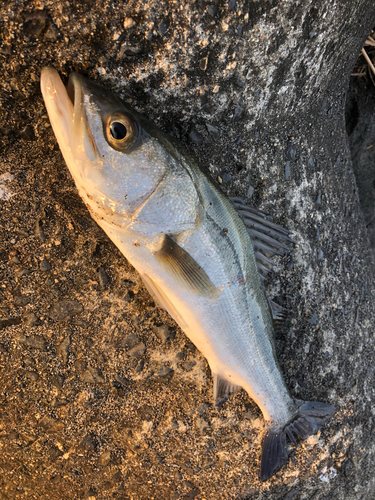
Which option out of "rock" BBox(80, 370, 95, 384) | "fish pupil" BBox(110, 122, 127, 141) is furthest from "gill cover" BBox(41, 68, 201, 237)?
"rock" BBox(80, 370, 95, 384)

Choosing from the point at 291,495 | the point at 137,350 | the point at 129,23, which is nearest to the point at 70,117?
the point at 129,23

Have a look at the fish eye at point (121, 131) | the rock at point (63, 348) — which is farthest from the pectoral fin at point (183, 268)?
the rock at point (63, 348)

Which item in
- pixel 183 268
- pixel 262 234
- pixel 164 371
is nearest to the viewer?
pixel 183 268

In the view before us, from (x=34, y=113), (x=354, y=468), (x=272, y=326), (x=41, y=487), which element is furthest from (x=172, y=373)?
(x=34, y=113)

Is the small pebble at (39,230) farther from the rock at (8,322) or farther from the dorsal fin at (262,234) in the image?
the dorsal fin at (262,234)

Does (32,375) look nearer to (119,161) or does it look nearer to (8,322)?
(8,322)

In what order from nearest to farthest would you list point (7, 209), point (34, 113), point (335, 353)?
point (34, 113) < point (7, 209) < point (335, 353)

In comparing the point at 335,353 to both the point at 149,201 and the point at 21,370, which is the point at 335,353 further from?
the point at 21,370
